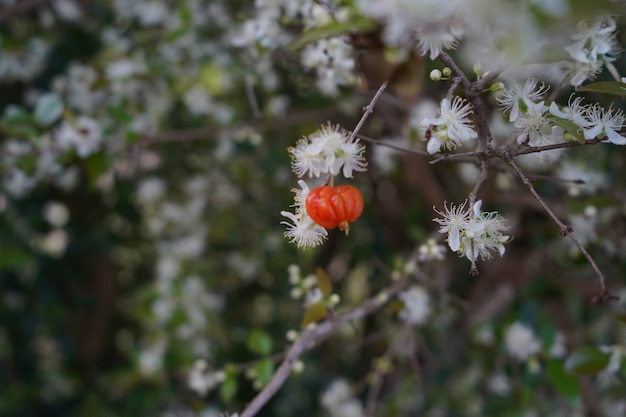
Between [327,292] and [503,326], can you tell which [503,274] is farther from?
[327,292]

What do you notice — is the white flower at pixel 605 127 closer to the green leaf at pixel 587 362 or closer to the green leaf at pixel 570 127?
the green leaf at pixel 570 127

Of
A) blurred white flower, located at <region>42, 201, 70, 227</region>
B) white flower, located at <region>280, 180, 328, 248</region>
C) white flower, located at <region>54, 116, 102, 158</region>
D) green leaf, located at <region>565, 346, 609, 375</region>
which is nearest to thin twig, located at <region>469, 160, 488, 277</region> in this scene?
white flower, located at <region>280, 180, 328, 248</region>

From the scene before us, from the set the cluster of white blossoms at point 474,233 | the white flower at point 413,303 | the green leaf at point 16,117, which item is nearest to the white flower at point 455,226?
the cluster of white blossoms at point 474,233

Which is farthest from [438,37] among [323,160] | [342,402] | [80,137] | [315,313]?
[342,402]

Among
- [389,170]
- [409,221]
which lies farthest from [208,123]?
[409,221]

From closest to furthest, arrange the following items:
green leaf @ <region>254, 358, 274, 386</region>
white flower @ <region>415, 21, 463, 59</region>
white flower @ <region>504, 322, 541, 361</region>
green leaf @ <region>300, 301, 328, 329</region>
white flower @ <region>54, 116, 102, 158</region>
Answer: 1. white flower @ <region>415, 21, 463, 59</region>
2. green leaf @ <region>300, 301, 328, 329</region>
3. green leaf @ <region>254, 358, 274, 386</region>
4. white flower @ <region>504, 322, 541, 361</region>
5. white flower @ <region>54, 116, 102, 158</region>

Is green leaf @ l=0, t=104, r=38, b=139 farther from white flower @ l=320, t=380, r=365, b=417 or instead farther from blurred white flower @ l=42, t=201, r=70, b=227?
white flower @ l=320, t=380, r=365, b=417

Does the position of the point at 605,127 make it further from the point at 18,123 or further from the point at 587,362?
the point at 18,123
